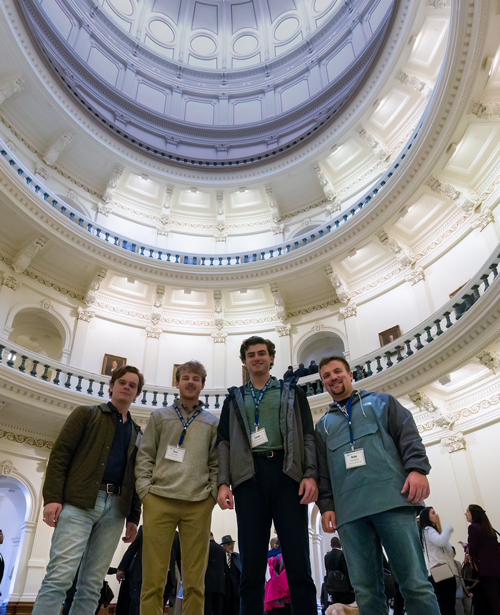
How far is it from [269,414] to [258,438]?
0.65ft

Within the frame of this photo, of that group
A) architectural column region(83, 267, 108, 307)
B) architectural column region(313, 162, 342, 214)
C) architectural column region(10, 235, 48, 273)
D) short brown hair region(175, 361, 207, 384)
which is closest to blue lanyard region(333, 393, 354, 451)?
short brown hair region(175, 361, 207, 384)

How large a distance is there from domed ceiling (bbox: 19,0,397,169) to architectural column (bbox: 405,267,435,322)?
6717 mm

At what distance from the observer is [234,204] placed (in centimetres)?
1844

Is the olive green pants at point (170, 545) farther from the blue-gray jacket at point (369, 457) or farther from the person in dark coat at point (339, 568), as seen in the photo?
the person in dark coat at point (339, 568)

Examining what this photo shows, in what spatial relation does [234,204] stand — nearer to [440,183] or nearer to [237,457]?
[440,183]

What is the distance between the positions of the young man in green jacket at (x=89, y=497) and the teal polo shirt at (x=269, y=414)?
0.97 metres

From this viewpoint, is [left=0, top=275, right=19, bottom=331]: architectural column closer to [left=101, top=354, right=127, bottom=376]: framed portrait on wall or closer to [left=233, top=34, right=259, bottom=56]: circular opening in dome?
[left=101, top=354, right=127, bottom=376]: framed portrait on wall

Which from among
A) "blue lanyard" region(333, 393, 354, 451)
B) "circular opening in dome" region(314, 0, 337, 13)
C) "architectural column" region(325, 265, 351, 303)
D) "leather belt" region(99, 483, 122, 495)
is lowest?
"leather belt" region(99, 483, 122, 495)

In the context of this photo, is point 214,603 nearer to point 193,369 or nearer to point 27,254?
point 193,369

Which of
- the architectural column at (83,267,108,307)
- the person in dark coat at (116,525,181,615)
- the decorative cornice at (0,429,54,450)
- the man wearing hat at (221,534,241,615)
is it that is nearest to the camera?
the person in dark coat at (116,525,181,615)

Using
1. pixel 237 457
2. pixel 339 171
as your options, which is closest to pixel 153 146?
pixel 339 171

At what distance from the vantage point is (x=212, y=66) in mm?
23047

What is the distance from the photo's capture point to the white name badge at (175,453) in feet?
10.6

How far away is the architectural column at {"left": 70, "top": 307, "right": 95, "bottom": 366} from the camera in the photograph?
13.8 m
